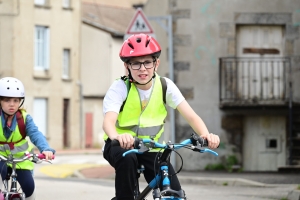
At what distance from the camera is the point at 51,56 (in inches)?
1887

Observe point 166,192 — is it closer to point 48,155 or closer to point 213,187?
point 48,155

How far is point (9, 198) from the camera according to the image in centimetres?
762

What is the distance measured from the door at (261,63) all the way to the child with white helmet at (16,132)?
12.6m

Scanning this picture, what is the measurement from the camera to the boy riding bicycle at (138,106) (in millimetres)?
6590

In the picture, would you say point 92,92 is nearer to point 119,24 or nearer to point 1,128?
point 119,24

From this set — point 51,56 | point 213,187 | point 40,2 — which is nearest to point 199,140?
point 213,187

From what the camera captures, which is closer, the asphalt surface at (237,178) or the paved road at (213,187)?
the paved road at (213,187)

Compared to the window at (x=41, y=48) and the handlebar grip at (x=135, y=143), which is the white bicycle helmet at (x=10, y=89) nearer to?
the handlebar grip at (x=135, y=143)

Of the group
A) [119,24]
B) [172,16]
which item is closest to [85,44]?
[119,24]

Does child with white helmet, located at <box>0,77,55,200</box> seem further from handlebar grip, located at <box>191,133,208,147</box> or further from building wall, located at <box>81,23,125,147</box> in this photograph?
A: building wall, located at <box>81,23,125,147</box>

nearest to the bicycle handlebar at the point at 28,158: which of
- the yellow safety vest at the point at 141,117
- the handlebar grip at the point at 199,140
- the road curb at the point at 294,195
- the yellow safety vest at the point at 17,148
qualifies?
the yellow safety vest at the point at 17,148

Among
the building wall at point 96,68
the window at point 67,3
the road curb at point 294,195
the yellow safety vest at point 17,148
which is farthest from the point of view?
the building wall at point 96,68

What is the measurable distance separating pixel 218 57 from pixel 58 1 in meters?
28.4

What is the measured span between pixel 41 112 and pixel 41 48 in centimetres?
337
